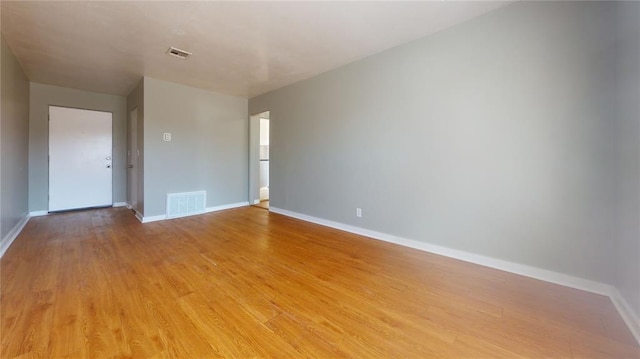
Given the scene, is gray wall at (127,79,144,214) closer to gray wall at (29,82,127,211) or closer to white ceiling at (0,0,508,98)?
white ceiling at (0,0,508,98)

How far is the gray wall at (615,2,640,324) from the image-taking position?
1564mm

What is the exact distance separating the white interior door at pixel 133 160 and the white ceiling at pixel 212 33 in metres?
1.08

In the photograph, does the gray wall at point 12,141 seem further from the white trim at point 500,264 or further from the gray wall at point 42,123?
→ the white trim at point 500,264

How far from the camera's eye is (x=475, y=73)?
2414 millimetres

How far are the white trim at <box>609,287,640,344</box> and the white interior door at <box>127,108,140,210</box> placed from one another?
6055 millimetres

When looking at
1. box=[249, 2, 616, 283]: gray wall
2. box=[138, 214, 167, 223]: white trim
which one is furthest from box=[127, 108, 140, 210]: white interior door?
box=[249, 2, 616, 283]: gray wall

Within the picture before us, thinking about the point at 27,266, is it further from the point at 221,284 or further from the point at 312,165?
the point at 312,165

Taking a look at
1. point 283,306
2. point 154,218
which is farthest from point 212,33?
point 154,218

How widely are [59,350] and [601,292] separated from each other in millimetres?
3616

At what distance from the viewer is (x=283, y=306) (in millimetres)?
1744

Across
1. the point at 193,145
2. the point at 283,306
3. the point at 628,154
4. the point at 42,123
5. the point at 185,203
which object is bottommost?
the point at 283,306

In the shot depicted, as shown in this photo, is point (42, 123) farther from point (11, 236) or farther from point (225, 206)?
point (225, 206)

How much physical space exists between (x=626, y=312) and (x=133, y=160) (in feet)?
21.7

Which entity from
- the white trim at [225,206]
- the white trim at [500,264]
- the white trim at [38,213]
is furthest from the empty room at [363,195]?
the white trim at [225,206]
